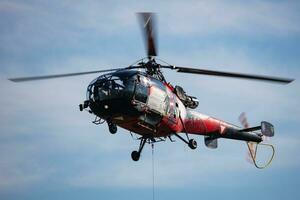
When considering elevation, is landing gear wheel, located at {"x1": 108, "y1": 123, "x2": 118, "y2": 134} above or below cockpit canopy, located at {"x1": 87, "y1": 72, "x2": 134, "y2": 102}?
below

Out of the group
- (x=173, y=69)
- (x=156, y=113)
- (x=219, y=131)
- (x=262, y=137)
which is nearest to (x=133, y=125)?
(x=156, y=113)

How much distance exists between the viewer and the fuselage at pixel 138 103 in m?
32.6

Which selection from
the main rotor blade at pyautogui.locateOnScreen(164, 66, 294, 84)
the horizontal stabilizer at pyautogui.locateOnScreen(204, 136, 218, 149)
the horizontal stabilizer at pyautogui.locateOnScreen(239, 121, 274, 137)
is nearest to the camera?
the main rotor blade at pyautogui.locateOnScreen(164, 66, 294, 84)

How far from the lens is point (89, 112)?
109 ft

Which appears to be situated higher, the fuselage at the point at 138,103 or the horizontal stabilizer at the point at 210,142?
the fuselage at the point at 138,103

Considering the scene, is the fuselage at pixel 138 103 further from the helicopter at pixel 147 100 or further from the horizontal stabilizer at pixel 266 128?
the horizontal stabilizer at pixel 266 128

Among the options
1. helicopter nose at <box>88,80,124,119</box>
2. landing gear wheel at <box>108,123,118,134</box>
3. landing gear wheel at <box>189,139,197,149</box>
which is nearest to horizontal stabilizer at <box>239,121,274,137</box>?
landing gear wheel at <box>189,139,197,149</box>

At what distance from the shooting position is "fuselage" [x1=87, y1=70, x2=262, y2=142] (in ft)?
107

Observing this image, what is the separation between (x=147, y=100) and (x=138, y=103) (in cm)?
87

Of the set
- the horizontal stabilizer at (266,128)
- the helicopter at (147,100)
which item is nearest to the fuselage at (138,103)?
the helicopter at (147,100)

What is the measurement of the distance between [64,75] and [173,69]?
22.0 ft

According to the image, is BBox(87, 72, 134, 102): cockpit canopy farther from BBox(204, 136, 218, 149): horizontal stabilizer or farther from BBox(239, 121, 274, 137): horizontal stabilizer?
BBox(239, 121, 274, 137): horizontal stabilizer

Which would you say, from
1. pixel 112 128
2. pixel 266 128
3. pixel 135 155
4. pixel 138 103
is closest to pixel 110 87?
pixel 138 103

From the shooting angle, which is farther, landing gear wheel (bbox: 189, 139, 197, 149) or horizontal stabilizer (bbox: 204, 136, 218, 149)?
horizontal stabilizer (bbox: 204, 136, 218, 149)
